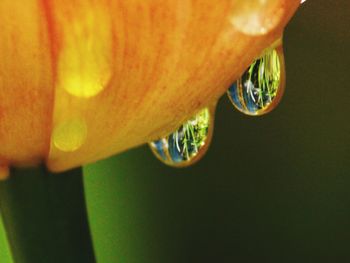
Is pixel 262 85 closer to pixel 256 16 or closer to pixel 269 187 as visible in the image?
pixel 256 16

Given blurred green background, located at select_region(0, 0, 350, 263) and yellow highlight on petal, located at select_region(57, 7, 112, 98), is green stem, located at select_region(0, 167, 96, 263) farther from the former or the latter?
blurred green background, located at select_region(0, 0, 350, 263)

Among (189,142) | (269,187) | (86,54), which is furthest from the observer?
(269,187)

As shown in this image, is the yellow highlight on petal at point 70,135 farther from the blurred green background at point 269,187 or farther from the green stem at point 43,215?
the blurred green background at point 269,187

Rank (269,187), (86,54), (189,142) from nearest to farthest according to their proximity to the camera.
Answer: (86,54)
(189,142)
(269,187)

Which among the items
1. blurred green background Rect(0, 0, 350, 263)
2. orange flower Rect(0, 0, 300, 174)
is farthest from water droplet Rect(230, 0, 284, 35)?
blurred green background Rect(0, 0, 350, 263)

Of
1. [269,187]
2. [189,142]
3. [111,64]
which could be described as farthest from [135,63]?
[269,187]

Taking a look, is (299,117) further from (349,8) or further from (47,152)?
(47,152)

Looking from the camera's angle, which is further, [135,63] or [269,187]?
[269,187]

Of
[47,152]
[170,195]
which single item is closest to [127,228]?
[170,195]

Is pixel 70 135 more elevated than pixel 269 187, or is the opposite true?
pixel 269 187
